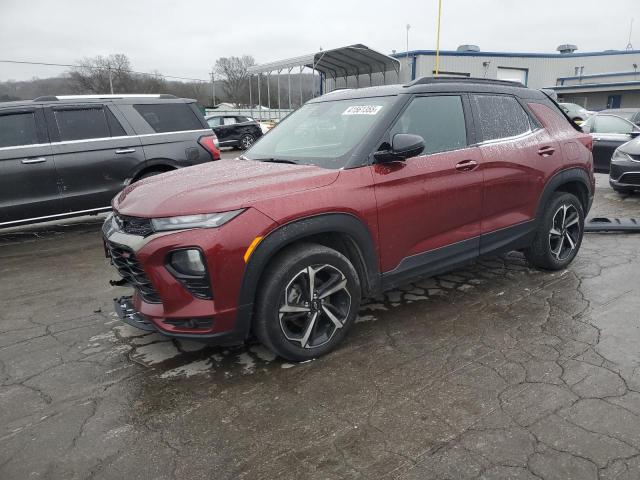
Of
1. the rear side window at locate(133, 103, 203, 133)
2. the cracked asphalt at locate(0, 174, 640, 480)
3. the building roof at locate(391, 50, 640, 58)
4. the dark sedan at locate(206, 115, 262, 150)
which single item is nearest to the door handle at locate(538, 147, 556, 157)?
the cracked asphalt at locate(0, 174, 640, 480)

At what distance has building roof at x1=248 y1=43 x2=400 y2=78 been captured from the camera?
23.0m

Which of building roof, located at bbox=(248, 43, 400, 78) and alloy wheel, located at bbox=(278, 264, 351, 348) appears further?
building roof, located at bbox=(248, 43, 400, 78)

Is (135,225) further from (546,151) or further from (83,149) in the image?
(83,149)

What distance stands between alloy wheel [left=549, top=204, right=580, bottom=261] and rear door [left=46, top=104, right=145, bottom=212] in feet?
17.4

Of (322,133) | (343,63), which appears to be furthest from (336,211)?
(343,63)

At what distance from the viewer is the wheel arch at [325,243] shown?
2795mm

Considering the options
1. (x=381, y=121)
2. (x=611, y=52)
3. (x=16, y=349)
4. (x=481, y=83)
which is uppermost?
(x=611, y=52)

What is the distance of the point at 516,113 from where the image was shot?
4.30m

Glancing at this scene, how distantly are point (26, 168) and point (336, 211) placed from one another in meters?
4.86

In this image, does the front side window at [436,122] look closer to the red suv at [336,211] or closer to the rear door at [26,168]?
the red suv at [336,211]

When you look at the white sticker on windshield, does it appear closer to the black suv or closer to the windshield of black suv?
the windshield of black suv

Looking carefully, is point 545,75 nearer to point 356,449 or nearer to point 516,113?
point 516,113

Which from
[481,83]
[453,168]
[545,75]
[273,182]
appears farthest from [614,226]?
[545,75]

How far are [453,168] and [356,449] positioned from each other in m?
2.21
